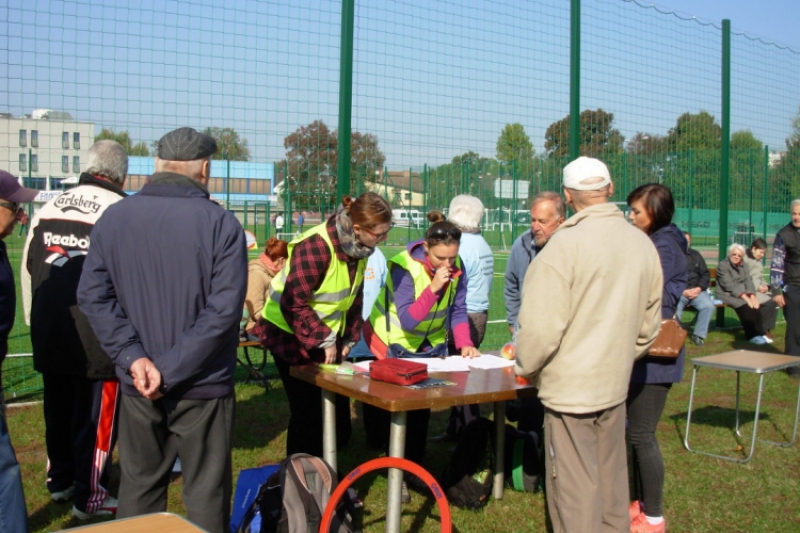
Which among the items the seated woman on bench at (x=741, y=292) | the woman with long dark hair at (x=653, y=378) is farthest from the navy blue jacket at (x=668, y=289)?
the seated woman on bench at (x=741, y=292)

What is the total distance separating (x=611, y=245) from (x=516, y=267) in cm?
220

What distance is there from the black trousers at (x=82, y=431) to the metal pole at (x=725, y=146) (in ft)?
30.4

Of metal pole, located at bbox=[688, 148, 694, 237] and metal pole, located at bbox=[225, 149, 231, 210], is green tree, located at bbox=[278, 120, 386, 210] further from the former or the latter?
metal pole, located at bbox=[688, 148, 694, 237]

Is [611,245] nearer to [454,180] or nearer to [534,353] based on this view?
[534,353]

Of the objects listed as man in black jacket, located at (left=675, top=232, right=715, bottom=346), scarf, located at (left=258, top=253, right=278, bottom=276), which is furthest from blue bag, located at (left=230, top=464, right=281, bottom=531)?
man in black jacket, located at (left=675, top=232, right=715, bottom=346)

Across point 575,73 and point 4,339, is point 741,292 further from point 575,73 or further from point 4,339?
point 4,339

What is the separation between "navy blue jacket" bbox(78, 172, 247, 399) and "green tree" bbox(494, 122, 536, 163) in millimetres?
5374

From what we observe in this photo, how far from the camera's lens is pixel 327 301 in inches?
156

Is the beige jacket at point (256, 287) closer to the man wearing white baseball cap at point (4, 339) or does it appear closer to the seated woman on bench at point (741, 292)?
the man wearing white baseball cap at point (4, 339)

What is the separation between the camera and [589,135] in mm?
8547

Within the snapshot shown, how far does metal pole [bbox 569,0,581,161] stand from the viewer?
8.23 metres

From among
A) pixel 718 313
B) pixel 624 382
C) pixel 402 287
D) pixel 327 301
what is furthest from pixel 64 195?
pixel 718 313

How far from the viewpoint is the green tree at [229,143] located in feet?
20.0

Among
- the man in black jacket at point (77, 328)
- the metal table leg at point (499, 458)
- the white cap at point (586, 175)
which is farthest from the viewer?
the metal table leg at point (499, 458)
